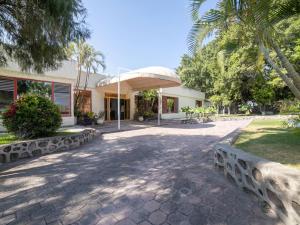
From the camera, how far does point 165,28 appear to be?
1241 centimetres

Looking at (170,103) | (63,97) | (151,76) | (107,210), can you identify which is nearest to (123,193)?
(107,210)

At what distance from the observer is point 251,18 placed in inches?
179

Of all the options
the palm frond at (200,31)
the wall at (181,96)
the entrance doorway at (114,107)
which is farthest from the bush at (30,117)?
the wall at (181,96)

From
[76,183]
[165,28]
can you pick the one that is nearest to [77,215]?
[76,183]

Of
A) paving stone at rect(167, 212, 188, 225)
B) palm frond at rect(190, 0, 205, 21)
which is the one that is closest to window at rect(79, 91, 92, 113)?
palm frond at rect(190, 0, 205, 21)

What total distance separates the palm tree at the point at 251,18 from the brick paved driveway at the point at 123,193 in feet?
11.8

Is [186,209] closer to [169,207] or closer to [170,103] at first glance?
[169,207]

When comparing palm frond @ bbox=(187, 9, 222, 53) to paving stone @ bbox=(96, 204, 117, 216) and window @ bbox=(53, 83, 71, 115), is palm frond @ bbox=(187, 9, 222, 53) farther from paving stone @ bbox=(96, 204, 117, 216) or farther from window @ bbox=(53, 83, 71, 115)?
window @ bbox=(53, 83, 71, 115)

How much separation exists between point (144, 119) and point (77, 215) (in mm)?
15817

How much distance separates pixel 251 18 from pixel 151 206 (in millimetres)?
4886

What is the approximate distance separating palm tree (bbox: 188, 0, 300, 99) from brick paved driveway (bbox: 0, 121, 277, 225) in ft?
11.8

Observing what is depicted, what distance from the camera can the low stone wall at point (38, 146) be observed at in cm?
570

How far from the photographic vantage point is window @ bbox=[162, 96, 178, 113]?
2231 centimetres

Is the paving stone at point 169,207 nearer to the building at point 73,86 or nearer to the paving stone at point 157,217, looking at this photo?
the paving stone at point 157,217
